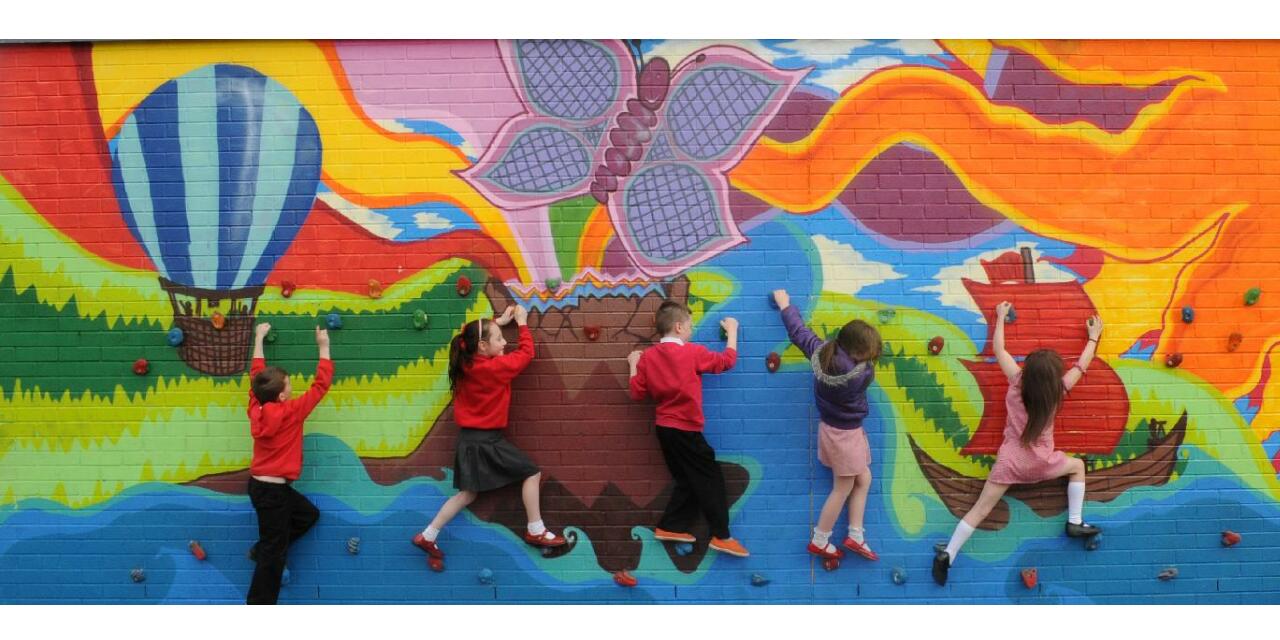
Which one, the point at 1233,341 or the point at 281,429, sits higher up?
the point at 1233,341

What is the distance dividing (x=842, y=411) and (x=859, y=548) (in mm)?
880

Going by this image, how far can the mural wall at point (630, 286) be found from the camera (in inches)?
240

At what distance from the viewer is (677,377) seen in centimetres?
577

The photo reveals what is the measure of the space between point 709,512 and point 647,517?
42cm

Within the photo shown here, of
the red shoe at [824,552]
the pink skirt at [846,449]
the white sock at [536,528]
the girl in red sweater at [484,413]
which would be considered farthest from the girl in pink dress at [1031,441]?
the girl in red sweater at [484,413]

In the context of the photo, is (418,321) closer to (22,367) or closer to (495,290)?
(495,290)

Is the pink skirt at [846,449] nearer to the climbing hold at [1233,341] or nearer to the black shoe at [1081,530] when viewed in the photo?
the black shoe at [1081,530]

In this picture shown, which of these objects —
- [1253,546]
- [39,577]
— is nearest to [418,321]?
[39,577]

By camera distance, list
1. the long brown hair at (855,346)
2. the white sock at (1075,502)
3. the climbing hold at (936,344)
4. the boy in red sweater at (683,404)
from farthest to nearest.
A: the climbing hold at (936,344), the white sock at (1075,502), the boy in red sweater at (683,404), the long brown hair at (855,346)

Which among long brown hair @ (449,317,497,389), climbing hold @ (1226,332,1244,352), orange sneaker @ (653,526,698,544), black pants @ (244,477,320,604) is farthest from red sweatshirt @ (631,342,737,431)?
climbing hold @ (1226,332,1244,352)

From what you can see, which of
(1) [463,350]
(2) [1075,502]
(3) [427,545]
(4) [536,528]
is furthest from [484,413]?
(2) [1075,502]

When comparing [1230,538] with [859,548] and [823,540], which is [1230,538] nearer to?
[859,548]

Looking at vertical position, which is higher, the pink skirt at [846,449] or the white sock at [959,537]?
the pink skirt at [846,449]

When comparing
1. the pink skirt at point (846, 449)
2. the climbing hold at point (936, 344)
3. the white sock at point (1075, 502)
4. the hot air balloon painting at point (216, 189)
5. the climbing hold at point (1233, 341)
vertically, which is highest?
the hot air balloon painting at point (216, 189)
